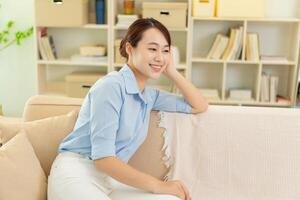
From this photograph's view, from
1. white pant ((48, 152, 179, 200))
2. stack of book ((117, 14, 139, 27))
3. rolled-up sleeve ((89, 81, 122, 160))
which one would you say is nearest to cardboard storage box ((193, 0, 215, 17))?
stack of book ((117, 14, 139, 27))

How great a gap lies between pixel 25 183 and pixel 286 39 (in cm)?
287

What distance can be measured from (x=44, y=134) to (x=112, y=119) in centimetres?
45

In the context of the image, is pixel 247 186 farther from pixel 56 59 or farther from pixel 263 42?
pixel 56 59

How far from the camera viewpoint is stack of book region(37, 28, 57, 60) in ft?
11.9

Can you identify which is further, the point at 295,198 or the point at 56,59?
the point at 56,59

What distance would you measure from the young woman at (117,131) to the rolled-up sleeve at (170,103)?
55 mm

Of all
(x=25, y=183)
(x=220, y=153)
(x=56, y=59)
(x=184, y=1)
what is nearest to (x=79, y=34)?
(x=56, y=59)

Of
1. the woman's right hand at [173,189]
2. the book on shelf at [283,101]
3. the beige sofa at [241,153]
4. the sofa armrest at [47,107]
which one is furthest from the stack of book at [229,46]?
the woman's right hand at [173,189]

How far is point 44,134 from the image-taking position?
6.19 feet

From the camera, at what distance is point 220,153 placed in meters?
2.00

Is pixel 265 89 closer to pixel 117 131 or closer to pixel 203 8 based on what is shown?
pixel 203 8

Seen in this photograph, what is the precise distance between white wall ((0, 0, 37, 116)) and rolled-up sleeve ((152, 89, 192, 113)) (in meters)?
2.21

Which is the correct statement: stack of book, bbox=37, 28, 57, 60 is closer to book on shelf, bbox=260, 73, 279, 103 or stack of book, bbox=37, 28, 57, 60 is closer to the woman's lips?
book on shelf, bbox=260, 73, 279, 103

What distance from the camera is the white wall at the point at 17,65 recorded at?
3846mm
